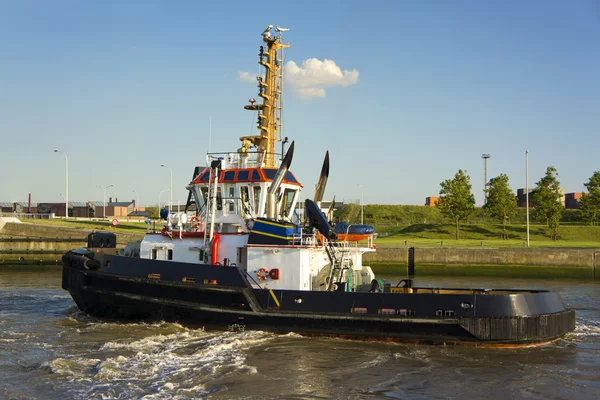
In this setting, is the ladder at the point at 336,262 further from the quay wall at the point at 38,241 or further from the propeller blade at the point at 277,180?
the quay wall at the point at 38,241

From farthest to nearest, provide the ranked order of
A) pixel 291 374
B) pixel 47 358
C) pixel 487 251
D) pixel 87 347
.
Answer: pixel 487 251, pixel 87 347, pixel 47 358, pixel 291 374

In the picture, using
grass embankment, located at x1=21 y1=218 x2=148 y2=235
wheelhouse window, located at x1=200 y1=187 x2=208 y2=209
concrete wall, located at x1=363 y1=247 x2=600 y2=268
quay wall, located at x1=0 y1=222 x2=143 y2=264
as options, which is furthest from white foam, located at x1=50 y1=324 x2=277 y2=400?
grass embankment, located at x1=21 y1=218 x2=148 y2=235

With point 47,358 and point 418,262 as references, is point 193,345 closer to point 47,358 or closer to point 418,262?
point 47,358

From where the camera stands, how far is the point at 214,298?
44.8 feet

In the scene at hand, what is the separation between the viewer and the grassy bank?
28.2 metres

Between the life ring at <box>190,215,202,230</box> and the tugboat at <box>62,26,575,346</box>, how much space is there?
0.03 metres

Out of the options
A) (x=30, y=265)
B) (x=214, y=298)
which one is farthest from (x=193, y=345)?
(x=30, y=265)

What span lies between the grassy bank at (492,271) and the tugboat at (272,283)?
48.1 feet

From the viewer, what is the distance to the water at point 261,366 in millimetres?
9789

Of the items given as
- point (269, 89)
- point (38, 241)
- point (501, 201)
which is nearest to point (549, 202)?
point (501, 201)

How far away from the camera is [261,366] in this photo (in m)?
11.2

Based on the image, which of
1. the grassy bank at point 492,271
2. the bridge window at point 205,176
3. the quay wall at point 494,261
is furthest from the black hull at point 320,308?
the quay wall at point 494,261

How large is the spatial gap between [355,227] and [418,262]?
17.0 metres

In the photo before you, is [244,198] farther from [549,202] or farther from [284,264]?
[549,202]
